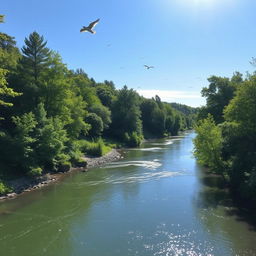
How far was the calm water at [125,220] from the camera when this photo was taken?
45.3 ft

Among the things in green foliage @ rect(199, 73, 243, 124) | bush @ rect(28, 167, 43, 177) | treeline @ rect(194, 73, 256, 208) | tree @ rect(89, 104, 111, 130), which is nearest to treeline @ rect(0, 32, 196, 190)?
bush @ rect(28, 167, 43, 177)

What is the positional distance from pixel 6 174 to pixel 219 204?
57.6 ft

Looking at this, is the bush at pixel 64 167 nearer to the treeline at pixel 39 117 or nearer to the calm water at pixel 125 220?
the treeline at pixel 39 117

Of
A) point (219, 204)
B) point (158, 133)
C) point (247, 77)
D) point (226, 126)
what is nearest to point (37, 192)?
point (219, 204)

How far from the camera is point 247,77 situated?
24.5m

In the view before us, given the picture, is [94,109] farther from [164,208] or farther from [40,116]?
[164,208]

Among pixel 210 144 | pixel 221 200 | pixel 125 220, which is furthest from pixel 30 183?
pixel 210 144

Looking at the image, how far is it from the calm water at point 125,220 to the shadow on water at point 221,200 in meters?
0.07

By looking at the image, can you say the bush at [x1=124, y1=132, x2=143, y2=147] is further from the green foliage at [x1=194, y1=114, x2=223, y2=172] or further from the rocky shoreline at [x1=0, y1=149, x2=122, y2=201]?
the green foliage at [x1=194, y1=114, x2=223, y2=172]

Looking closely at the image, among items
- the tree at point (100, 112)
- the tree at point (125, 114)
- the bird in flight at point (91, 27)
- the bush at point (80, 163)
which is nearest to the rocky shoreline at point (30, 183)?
the bush at point (80, 163)

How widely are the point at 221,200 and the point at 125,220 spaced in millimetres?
8266

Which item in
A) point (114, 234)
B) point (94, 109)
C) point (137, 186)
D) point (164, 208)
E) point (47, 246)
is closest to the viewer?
point (47, 246)

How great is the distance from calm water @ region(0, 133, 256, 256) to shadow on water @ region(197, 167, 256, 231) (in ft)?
0.25

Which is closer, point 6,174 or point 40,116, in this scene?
point 6,174
